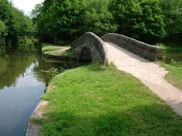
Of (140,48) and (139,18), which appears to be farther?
(139,18)

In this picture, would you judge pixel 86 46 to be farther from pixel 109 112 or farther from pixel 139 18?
pixel 139 18

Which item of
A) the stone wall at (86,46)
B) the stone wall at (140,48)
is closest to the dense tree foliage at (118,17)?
the stone wall at (86,46)

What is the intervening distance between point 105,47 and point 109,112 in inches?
225

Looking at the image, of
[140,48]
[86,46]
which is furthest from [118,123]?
[86,46]

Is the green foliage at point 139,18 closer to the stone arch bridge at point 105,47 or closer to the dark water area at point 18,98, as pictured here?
the stone arch bridge at point 105,47

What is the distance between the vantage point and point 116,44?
14.8 meters

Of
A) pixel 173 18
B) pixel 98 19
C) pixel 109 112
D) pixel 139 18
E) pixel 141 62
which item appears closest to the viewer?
pixel 109 112

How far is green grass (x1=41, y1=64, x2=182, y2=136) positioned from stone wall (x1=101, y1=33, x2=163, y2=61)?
3708 mm

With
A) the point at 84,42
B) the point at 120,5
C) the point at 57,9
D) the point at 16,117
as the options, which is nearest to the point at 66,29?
the point at 57,9

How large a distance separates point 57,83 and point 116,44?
348 inches

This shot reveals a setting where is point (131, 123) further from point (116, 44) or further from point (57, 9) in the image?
point (57, 9)

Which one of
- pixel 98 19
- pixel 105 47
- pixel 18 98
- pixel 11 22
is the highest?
pixel 11 22

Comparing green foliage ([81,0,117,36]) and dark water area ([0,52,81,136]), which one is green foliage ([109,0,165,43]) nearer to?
green foliage ([81,0,117,36])

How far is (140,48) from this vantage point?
10797mm
